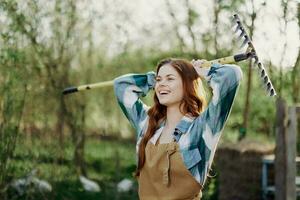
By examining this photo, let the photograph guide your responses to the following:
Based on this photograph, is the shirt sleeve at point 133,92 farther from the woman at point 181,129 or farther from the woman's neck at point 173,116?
the woman's neck at point 173,116

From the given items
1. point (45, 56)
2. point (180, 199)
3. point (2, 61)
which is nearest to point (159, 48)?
point (45, 56)

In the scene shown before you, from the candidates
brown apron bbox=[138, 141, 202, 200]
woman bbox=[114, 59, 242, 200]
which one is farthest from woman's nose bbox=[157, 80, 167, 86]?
brown apron bbox=[138, 141, 202, 200]

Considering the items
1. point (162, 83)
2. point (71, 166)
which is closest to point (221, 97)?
point (162, 83)

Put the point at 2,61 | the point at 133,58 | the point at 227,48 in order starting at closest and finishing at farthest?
1. the point at 2,61
2. the point at 227,48
3. the point at 133,58

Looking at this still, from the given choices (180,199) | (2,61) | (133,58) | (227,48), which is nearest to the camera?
(180,199)

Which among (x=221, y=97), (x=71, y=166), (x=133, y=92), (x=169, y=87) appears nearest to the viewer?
(x=221, y=97)

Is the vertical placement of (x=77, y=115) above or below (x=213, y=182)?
above

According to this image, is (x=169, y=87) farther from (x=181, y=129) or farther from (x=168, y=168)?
(x=168, y=168)

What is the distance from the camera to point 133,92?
3340mm

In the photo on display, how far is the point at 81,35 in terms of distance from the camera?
7.44 metres

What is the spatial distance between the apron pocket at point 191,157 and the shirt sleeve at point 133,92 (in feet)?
1.26

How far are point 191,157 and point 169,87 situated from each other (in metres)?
0.31

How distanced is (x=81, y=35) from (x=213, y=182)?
6.18 feet

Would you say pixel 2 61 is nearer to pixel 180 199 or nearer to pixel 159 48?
pixel 159 48
